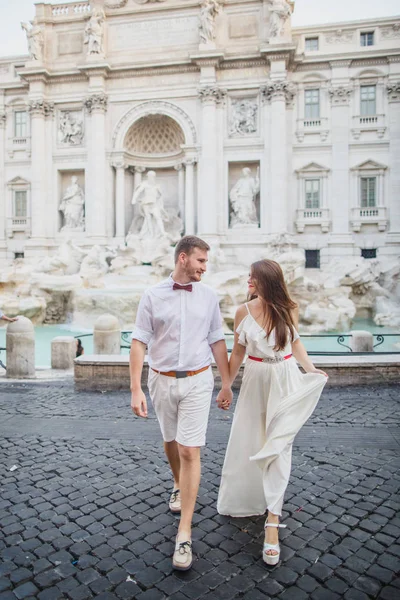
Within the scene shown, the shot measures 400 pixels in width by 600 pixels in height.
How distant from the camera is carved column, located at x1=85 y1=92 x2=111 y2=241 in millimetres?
23266

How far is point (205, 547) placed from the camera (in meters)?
2.92

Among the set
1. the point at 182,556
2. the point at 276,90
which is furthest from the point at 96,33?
the point at 182,556

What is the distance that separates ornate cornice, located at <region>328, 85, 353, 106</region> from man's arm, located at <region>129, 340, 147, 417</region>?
23.0m

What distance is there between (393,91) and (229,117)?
7729 mm

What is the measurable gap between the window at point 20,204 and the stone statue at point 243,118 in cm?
1169

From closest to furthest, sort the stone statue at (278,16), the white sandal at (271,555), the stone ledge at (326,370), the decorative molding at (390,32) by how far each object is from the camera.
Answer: the white sandal at (271,555), the stone ledge at (326,370), the stone statue at (278,16), the decorative molding at (390,32)

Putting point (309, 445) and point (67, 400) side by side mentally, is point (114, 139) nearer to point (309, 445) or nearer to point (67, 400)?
point (67, 400)

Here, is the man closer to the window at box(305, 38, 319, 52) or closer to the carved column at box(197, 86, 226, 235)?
the carved column at box(197, 86, 226, 235)

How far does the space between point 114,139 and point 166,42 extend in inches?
209

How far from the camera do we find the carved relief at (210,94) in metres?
22.2

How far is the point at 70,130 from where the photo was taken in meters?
24.4

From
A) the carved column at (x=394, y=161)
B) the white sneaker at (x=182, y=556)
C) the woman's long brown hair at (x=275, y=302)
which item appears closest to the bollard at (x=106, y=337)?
the woman's long brown hair at (x=275, y=302)

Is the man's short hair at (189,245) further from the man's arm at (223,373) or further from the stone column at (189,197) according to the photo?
the stone column at (189,197)

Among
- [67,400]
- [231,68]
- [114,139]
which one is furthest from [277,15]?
[67,400]
